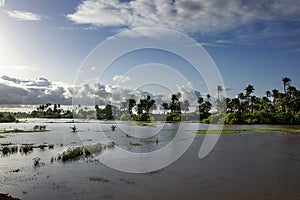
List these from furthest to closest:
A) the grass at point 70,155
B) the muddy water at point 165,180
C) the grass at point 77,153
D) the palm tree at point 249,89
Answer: the palm tree at point 249,89 < the grass at point 77,153 < the grass at point 70,155 < the muddy water at point 165,180

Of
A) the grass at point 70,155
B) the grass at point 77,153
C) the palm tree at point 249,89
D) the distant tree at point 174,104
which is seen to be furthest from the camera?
the distant tree at point 174,104

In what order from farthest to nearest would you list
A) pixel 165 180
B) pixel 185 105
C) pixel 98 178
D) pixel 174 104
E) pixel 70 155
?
1. pixel 185 105
2. pixel 174 104
3. pixel 70 155
4. pixel 98 178
5. pixel 165 180

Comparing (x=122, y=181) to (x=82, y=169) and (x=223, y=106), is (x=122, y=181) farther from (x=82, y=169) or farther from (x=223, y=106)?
(x=223, y=106)

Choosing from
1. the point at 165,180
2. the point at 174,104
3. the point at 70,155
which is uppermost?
the point at 174,104

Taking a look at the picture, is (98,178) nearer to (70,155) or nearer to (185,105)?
(70,155)

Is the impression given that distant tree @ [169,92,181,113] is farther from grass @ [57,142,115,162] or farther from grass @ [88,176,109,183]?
grass @ [88,176,109,183]

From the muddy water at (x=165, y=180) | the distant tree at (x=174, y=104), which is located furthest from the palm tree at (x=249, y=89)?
the muddy water at (x=165, y=180)

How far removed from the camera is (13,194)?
1585cm

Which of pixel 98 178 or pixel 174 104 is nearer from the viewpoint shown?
pixel 98 178

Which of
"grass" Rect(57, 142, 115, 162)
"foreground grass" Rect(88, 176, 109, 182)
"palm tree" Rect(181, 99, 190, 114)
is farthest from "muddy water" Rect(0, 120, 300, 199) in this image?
"palm tree" Rect(181, 99, 190, 114)

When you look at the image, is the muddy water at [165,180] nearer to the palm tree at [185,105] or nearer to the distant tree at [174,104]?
the distant tree at [174,104]

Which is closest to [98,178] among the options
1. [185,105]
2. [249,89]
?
[249,89]

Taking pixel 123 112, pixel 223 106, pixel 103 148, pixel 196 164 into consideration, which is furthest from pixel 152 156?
pixel 123 112

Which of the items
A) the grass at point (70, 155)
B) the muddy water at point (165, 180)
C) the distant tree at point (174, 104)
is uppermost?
the distant tree at point (174, 104)
